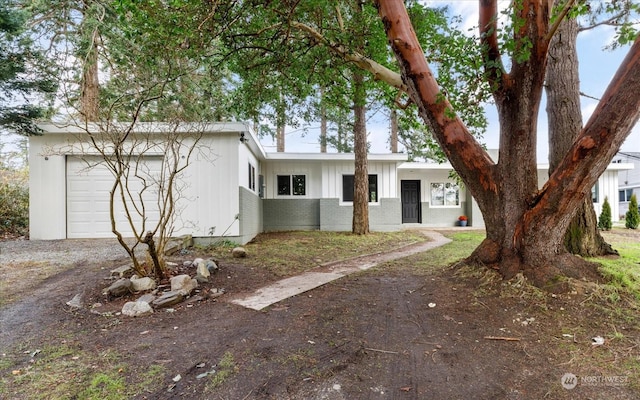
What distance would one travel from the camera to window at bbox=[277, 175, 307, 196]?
496 inches

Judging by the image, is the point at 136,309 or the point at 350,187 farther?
the point at 350,187

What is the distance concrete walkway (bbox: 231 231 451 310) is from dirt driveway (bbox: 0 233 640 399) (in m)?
0.20

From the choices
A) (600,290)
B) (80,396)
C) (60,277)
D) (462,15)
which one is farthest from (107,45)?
(600,290)

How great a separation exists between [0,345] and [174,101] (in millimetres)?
8717

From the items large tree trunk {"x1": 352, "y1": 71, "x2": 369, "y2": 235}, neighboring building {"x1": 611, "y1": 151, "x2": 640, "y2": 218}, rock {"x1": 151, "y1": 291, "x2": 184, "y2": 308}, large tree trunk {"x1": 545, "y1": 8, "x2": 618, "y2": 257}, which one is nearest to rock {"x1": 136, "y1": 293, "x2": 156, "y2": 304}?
rock {"x1": 151, "y1": 291, "x2": 184, "y2": 308}

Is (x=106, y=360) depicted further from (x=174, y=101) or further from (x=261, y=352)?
(x=174, y=101)

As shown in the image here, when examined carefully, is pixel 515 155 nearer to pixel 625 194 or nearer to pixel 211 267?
pixel 211 267

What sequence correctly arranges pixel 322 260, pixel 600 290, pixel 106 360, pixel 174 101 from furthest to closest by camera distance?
pixel 174 101
pixel 322 260
pixel 600 290
pixel 106 360

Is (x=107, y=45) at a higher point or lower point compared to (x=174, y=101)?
higher

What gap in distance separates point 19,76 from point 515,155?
11195 mm

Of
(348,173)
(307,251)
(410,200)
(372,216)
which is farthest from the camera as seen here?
(410,200)

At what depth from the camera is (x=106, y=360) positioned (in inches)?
89.4

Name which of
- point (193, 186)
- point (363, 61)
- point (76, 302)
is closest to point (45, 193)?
point (193, 186)

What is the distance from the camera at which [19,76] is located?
7777 millimetres
